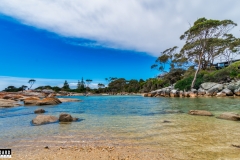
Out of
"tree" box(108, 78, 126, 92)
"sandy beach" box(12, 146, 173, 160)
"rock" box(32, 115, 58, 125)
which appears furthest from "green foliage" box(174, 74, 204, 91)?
"tree" box(108, 78, 126, 92)

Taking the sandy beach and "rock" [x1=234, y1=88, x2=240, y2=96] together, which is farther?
"rock" [x1=234, y1=88, x2=240, y2=96]

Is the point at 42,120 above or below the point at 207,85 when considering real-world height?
below

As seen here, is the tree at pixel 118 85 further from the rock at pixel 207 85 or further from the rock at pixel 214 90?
the rock at pixel 214 90

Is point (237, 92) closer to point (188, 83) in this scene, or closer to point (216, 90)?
point (216, 90)

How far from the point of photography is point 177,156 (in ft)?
11.4

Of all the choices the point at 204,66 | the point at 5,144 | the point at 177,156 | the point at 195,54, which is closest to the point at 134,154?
the point at 177,156

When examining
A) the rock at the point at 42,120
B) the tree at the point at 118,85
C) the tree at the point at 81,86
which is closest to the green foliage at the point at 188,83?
the rock at the point at 42,120

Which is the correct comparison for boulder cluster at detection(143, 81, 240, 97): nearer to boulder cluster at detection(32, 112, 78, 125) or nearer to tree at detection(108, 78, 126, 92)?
boulder cluster at detection(32, 112, 78, 125)

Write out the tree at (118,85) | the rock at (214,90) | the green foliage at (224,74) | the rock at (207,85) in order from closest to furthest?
1. the rock at (214,90)
2. the rock at (207,85)
3. the green foliage at (224,74)
4. the tree at (118,85)

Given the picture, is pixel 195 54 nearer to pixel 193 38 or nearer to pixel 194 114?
pixel 193 38

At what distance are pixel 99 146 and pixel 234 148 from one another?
3493mm

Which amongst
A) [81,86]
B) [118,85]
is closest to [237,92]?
[118,85]

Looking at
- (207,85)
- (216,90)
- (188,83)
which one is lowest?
(216,90)

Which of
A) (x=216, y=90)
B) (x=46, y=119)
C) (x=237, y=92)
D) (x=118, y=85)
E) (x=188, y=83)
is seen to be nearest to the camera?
(x=46, y=119)
